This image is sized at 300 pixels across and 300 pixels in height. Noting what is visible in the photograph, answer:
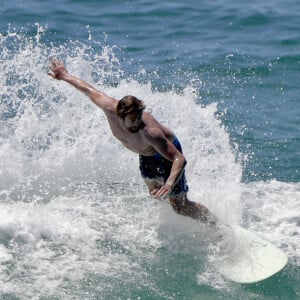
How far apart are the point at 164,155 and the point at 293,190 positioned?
2555 millimetres

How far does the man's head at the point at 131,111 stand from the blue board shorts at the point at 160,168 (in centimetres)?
54

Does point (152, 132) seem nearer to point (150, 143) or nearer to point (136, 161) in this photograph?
point (150, 143)

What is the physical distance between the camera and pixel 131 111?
6.43 m

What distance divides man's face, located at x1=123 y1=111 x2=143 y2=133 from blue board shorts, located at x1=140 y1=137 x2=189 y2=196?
49cm

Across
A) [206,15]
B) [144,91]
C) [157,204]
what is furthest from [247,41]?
[157,204]

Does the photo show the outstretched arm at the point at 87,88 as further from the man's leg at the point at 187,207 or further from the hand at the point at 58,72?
the man's leg at the point at 187,207

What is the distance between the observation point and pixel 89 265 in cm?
→ 687

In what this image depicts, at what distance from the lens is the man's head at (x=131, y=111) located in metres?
6.40

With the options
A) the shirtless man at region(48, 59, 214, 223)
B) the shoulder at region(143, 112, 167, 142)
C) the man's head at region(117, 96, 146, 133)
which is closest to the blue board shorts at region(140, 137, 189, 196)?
the shirtless man at region(48, 59, 214, 223)

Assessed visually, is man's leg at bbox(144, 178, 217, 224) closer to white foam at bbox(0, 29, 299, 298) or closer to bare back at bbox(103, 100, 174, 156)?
white foam at bbox(0, 29, 299, 298)

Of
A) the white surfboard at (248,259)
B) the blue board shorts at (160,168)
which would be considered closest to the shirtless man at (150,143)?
the blue board shorts at (160,168)

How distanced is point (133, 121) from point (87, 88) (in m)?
0.97

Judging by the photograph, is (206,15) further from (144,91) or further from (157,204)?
(157,204)

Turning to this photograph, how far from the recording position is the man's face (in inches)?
255
